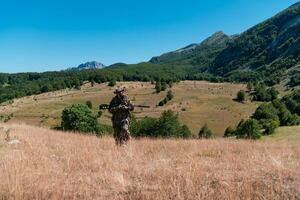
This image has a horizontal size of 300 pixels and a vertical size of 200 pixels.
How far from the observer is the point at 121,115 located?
14344 millimetres

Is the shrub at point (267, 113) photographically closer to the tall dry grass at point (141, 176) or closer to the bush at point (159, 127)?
the bush at point (159, 127)

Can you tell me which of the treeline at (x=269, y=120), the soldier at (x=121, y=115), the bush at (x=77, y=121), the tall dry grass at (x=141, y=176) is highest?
the soldier at (x=121, y=115)

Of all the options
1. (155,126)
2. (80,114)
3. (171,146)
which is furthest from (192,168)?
(155,126)

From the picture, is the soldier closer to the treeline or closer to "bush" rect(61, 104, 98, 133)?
"bush" rect(61, 104, 98, 133)

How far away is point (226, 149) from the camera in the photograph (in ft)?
43.8

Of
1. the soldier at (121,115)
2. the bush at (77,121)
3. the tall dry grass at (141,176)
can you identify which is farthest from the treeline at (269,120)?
the tall dry grass at (141,176)

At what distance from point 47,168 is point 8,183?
2.03 meters

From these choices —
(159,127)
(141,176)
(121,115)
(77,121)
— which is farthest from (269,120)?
(141,176)

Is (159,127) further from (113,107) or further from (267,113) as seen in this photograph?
(113,107)

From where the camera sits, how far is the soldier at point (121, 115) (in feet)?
46.5

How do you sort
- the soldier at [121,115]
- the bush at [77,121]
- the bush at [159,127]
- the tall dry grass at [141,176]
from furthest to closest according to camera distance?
the bush at [159,127]
the bush at [77,121]
the soldier at [121,115]
the tall dry grass at [141,176]

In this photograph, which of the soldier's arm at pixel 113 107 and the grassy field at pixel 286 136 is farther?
the grassy field at pixel 286 136

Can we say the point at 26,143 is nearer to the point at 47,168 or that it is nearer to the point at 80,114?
the point at 47,168

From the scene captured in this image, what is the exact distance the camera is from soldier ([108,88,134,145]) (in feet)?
46.5
